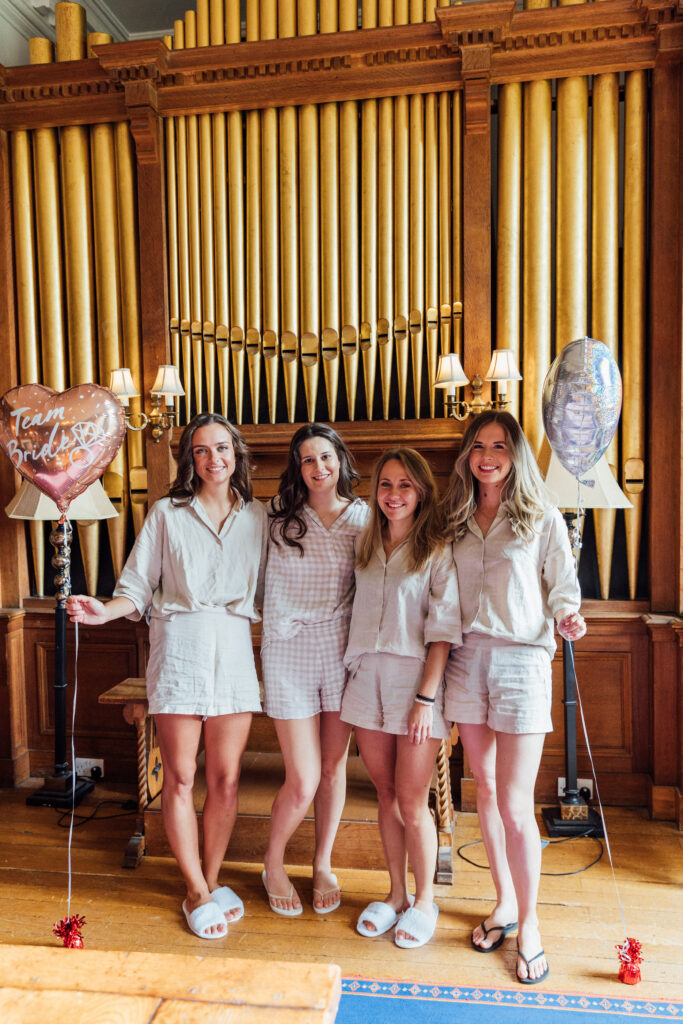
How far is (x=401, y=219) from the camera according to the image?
3256 millimetres

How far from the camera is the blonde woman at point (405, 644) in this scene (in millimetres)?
2270

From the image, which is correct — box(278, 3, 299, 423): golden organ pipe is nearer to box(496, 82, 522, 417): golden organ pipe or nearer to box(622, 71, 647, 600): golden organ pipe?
box(496, 82, 522, 417): golden organ pipe

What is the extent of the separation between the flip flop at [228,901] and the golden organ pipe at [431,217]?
204cm

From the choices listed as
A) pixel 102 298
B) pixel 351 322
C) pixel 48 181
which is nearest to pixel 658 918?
pixel 351 322

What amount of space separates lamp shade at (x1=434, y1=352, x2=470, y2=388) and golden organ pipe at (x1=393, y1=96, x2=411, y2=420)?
26 cm

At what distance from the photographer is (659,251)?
3.16m

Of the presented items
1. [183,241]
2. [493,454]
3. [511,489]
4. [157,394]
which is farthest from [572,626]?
[183,241]

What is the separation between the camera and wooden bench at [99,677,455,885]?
9.11ft

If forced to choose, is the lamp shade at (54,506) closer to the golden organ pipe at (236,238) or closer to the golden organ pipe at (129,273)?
the golden organ pipe at (129,273)

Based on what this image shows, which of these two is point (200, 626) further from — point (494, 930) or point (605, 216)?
point (605, 216)

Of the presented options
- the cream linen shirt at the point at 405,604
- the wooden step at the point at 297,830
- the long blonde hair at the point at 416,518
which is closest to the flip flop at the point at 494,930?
the wooden step at the point at 297,830

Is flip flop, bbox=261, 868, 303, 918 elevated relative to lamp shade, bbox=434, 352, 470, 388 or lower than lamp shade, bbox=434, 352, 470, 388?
lower

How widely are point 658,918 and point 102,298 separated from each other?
10.7ft

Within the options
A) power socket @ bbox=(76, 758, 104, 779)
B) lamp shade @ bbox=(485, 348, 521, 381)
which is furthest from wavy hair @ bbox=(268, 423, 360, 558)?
power socket @ bbox=(76, 758, 104, 779)
